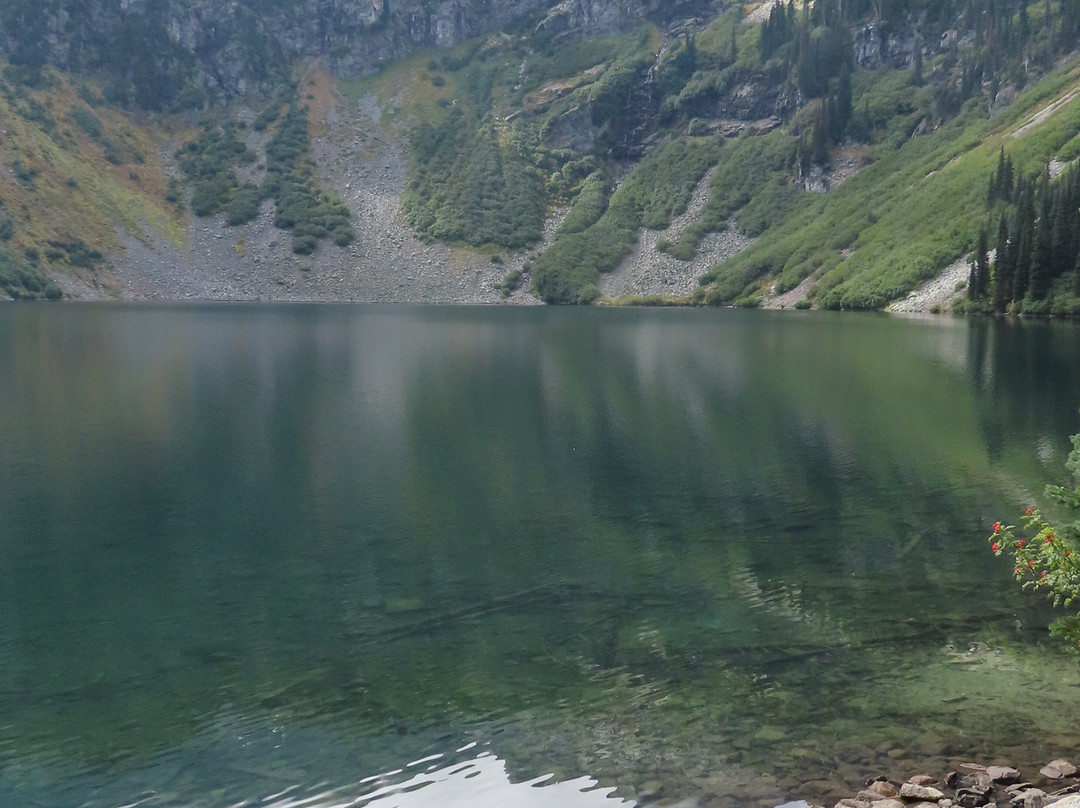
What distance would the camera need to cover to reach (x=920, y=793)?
1254 centimetres

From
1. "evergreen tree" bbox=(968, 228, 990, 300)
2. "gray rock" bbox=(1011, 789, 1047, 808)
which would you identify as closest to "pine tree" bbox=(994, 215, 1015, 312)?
"evergreen tree" bbox=(968, 228, 990, 300)

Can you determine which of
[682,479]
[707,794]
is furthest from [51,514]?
[707,794]

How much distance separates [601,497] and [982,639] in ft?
46.9

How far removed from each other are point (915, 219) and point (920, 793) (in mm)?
169061

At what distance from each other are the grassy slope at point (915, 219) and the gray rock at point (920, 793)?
5852 inches

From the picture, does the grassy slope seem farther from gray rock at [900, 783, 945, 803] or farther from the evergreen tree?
gray rock at [900, 783, 945, 803]

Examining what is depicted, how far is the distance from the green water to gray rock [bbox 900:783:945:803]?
3.15ft

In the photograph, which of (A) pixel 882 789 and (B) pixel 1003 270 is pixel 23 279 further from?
(A) pixel 882 789

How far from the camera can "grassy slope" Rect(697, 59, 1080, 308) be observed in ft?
495

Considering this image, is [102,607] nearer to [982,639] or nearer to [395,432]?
[982,639]

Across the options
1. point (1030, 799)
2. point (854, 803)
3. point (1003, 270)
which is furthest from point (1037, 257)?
point (854, 803)

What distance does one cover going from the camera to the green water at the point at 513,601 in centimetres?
1444

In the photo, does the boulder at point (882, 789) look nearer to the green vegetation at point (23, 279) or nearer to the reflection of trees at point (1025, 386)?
the reflection of trees at point (1025, 386)

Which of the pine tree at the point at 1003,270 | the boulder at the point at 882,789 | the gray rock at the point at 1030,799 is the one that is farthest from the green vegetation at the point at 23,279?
the gray rock at the point at 1030,799
